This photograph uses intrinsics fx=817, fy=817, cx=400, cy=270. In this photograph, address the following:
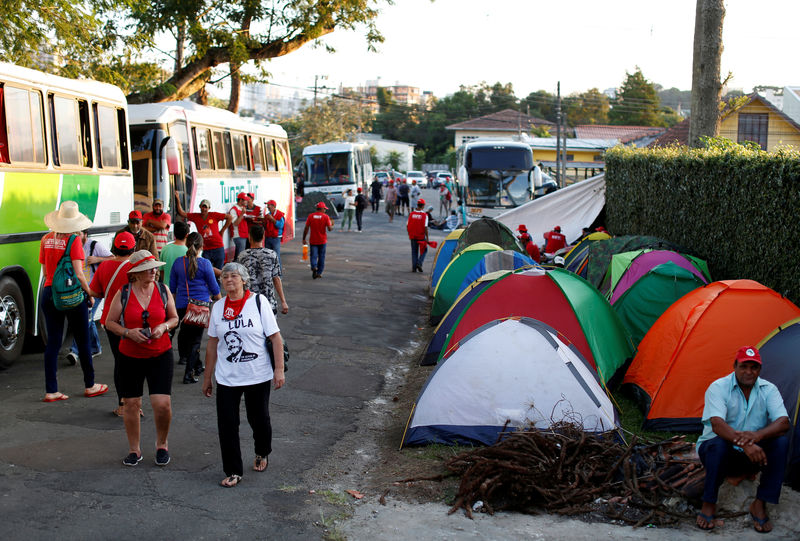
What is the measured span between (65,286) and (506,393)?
4.45 metres

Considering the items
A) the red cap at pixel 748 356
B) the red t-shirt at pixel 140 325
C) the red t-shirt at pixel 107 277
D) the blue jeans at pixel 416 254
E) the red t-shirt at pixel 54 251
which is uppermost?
the red t-shirt at pixel 54 251

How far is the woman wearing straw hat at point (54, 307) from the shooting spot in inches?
320

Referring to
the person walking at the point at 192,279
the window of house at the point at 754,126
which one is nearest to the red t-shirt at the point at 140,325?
the person walking at the point at 192,279

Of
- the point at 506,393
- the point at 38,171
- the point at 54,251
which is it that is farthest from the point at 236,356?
the point at 38,171

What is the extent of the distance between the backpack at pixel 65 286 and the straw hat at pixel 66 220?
0.30 m

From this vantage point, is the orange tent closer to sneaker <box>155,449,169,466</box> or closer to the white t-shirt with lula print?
the white t-shirt with lula print

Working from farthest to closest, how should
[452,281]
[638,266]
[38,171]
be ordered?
[452,281], [638,266], [38,171]

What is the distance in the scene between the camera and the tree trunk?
15.1 metres

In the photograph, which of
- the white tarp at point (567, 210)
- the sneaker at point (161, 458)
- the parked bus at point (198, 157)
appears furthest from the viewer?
the white tarp at point (567, 210)

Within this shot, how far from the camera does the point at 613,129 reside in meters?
70.4

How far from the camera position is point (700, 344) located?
825cm

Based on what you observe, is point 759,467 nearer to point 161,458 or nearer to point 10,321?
point 161,458

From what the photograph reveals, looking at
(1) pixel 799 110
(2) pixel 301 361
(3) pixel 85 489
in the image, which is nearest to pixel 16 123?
(2) pixel 301 361

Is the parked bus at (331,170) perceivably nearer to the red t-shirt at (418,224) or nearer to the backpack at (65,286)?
the red t-shirt at (418,224)
